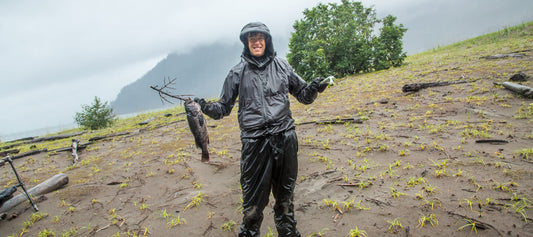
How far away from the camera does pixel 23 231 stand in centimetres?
400

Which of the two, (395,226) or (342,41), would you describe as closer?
(395,226)

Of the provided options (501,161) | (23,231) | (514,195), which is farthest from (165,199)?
(501,161)

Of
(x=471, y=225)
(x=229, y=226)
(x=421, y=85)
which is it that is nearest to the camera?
(x=471, y=225)

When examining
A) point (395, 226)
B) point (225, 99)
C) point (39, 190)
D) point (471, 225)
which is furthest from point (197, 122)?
point (39, 190)

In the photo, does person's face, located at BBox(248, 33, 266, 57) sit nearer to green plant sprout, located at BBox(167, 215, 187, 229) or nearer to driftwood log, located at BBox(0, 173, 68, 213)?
green plant sprout, located at BBox(167, 215, 187, 229)

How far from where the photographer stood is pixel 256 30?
8.54 ft

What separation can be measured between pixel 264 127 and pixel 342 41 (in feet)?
46.2

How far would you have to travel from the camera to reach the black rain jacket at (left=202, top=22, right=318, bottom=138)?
254 centimetres

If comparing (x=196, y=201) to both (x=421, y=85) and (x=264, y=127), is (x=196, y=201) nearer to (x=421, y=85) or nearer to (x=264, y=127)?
(x=264, y=127)

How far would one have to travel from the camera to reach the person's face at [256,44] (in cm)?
264

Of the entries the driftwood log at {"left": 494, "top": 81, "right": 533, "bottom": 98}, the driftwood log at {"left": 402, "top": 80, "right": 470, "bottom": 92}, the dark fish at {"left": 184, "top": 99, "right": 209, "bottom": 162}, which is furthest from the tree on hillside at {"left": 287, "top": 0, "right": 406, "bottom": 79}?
the dark fish at {"left": 184, "top": 99, "right": 209, "bottom": 162}

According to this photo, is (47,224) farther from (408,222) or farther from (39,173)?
(408,222)

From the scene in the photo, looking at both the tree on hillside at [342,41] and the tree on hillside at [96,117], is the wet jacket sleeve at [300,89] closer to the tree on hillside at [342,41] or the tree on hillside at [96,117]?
the tree on hillside at [342,41]

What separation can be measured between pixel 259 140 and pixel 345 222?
1.67 metres
